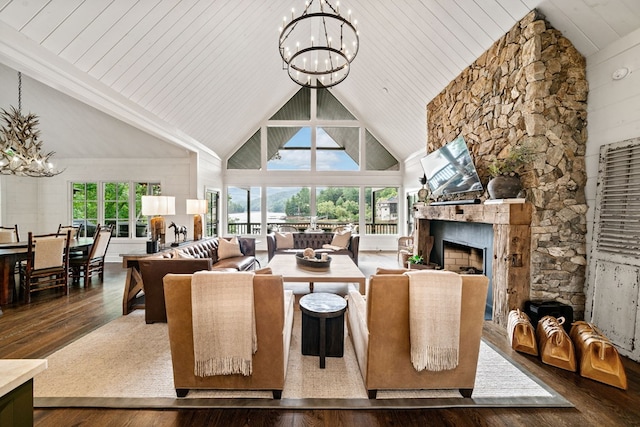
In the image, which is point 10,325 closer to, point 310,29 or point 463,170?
point 463,170

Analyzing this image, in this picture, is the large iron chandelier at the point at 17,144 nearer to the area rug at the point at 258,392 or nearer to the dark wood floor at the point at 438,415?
the dark wood floor at the point at 438,415

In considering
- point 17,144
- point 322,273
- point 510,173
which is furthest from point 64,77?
point 510,173

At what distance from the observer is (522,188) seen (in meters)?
3.19

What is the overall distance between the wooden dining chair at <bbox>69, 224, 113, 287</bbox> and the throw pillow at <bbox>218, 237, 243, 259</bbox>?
1.97 m

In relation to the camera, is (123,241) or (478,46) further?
(123,241)

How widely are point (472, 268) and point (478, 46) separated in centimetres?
316

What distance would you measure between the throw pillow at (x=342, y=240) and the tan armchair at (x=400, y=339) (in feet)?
13.4

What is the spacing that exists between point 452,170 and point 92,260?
6.13 metres

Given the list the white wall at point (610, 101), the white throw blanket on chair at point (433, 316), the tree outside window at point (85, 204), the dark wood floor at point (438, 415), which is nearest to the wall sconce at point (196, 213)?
the dark wood floor at point (438, 415)

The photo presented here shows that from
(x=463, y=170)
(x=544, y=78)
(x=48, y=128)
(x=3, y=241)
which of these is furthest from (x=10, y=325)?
(x=544, y=78)

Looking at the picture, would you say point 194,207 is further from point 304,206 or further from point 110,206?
point 304,206

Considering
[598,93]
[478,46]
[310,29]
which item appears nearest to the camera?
[598,93]

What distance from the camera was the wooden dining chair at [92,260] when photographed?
488 cm

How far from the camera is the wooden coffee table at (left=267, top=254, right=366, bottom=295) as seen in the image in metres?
3.49
